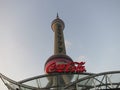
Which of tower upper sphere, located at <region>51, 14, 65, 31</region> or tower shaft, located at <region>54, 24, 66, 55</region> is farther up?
tower upper sphere, located at <region>51, 14, 65, 31</region>

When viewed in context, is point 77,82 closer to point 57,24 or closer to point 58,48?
point 58,48

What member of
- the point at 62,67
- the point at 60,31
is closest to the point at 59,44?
the point at 60,31

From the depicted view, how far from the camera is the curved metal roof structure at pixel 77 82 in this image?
26.8 m

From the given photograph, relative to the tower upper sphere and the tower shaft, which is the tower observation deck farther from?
the tower upper sphere

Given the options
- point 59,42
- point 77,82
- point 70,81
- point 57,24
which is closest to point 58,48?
point 59,42

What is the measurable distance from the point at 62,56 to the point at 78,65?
63.5ft

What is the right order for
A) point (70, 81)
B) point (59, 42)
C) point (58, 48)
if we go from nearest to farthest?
point (70, 81)
point (58, 48)
point (59, 42)

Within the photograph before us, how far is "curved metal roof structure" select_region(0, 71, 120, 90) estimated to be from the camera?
1055 inches

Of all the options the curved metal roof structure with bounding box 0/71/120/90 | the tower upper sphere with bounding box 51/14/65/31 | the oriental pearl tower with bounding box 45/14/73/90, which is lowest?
the curved metal roof structure with bounding box 0/71/120/90

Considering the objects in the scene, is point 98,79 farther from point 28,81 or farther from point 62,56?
point 62,56

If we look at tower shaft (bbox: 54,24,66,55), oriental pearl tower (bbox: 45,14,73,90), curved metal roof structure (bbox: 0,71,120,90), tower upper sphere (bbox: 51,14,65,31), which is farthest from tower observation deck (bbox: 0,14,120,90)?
tower upper sphere (bbox: 51,14,65,31)

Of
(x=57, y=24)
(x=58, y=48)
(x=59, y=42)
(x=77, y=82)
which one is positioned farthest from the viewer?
(x=57, y=24)

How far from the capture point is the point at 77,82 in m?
26.4

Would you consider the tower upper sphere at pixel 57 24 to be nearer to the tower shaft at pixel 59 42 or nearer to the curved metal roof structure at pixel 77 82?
the tower shaft at pixel 59 42
